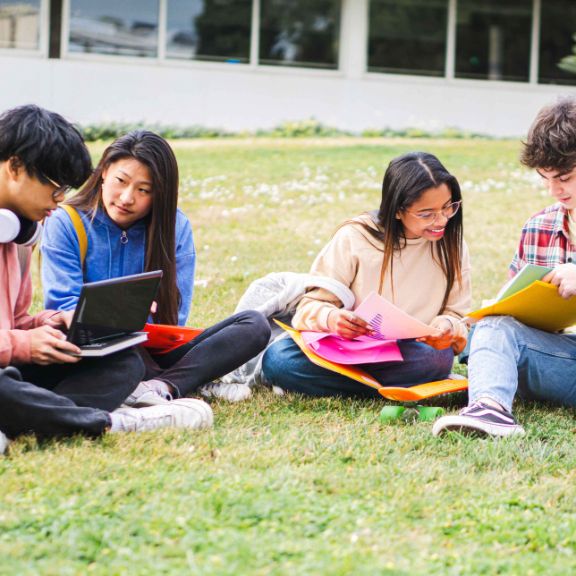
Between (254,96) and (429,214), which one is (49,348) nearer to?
(429,214)

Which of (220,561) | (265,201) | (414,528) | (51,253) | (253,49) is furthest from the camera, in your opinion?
(253,49)

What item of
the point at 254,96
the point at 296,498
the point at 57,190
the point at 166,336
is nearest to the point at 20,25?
the point at 254,96

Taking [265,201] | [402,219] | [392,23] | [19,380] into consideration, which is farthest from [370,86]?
[19,380]

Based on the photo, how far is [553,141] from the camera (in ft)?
12.0

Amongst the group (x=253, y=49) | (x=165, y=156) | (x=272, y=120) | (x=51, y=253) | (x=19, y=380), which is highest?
(x=253, y=49)

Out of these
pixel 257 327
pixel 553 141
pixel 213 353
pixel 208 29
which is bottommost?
pixel 213 353

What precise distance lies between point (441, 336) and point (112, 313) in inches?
51.2

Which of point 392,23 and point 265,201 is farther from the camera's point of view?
point 392,23

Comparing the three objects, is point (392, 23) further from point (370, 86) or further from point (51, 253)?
point (51, 253)

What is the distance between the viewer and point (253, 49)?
584 inches

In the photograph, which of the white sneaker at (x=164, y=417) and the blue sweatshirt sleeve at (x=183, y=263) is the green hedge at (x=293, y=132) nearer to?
the blue sweatshirt sleeve at (x=183, y=263)

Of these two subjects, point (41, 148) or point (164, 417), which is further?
point (164, 417)

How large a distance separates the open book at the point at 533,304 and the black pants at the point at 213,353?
0.85m

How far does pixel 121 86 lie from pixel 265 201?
5.30 m
